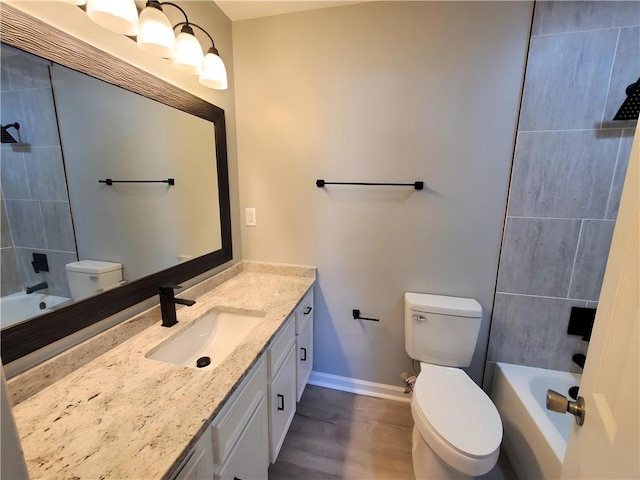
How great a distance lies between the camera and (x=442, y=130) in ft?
5.07

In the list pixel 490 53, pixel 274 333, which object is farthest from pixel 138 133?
pixel 490 53

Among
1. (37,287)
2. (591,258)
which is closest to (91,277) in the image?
(37,287)

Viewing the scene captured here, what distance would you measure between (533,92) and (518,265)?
926 mm

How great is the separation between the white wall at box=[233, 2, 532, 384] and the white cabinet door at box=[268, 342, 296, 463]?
505 millimetres

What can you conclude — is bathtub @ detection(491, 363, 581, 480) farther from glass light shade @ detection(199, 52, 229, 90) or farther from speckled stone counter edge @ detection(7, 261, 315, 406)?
glass light shade @ detection(199, 52, 229, 90)

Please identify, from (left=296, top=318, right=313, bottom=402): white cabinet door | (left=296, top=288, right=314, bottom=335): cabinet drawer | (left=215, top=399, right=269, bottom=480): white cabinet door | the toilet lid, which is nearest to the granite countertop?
(left=215, top=399, right=269, bottom=480): white cabinet door

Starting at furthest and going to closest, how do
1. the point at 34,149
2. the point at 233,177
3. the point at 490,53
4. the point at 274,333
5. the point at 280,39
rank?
the point at 233,177 < the point at 280,39 < the point at 490,53 < the point at 274,333 < the point at 34,149

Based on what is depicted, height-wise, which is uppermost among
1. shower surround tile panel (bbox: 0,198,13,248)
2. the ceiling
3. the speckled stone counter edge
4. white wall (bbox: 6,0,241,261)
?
the ceiling

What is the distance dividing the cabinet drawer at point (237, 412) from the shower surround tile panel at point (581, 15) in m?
2.09

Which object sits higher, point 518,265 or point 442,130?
point 442,130

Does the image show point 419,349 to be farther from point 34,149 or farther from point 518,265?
point 34,149

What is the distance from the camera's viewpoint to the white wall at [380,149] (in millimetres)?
1472

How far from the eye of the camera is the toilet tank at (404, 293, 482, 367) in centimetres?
155

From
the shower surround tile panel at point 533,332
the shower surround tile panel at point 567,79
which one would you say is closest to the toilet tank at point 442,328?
the shower surround tile panel at point 533,332
